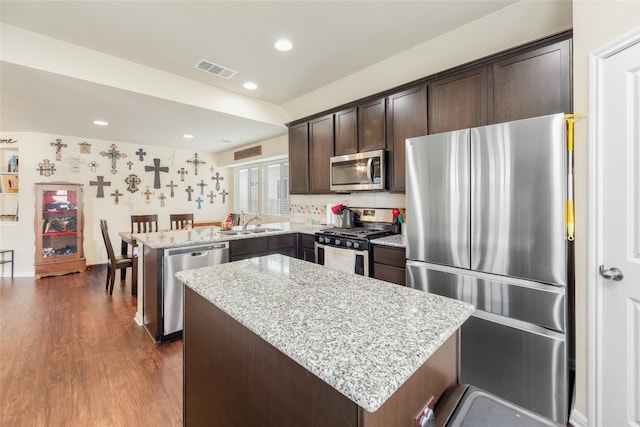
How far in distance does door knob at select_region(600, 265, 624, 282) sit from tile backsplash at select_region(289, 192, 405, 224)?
6.13 ft

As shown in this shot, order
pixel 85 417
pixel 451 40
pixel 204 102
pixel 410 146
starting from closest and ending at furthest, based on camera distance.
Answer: pixel 85 417 → pixel 410 146 → pixel 451 40 → pixel 204 102

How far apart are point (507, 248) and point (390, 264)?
100 centimetres

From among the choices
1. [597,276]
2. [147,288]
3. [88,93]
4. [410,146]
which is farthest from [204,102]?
[597,276]

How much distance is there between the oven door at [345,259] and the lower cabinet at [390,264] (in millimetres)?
94

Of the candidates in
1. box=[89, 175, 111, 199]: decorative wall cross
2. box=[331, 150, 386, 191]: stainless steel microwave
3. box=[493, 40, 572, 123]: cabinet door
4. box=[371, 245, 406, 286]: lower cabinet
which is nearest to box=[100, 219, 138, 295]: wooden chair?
box=[89, 175, 111, 199]: decorative wall cross

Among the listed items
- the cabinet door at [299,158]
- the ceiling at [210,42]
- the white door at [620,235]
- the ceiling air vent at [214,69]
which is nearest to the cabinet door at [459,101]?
the ceiling at [210,42]

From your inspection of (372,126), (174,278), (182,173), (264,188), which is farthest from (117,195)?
(372,126)

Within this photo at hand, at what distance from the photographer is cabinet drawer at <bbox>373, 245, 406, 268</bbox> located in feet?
8.16

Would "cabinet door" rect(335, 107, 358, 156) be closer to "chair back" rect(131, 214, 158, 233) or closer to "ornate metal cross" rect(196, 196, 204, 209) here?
"chair back" rect(131, 214, 158, 233)

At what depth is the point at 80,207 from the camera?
4.88 meters

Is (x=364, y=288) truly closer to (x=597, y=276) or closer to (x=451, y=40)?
(x=597, y=276)

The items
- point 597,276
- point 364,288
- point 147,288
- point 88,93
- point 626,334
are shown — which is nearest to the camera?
point 364,288

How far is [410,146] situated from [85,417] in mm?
2779

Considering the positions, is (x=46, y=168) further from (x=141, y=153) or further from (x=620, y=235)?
(x=620, y=235)
